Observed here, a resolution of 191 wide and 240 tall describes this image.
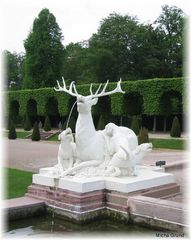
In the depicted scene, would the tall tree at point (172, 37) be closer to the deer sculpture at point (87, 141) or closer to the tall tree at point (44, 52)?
the tall tree at point (44, 52)

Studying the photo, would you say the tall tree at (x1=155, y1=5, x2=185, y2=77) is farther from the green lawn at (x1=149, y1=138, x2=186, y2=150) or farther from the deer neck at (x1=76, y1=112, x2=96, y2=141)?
the deer neck at (x1=76, y1=112, x2=96, y2=141)

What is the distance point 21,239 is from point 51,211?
57.9 inches

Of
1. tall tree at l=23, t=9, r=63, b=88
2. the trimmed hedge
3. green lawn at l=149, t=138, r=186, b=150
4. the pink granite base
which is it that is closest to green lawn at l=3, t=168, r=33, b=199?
the pink granite base

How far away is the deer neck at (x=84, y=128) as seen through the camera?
9.22m

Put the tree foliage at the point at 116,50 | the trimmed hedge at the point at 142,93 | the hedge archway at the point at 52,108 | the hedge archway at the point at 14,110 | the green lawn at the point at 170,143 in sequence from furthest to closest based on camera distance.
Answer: the tree foliage at the point at 116,50
the hedge archway at the point at 14,110
the hedge archway at the point at 52,108
the trimmed hedge at the point at 142,93
the green lawn at the point at 170,143

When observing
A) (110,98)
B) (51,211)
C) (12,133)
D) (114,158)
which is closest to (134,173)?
(114,158)

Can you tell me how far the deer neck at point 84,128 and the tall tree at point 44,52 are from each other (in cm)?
4148

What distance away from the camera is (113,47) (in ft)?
162

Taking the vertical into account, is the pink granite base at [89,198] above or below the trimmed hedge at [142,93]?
below

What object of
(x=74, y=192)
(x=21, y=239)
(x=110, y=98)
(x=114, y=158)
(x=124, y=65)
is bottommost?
(x=21, y=239)

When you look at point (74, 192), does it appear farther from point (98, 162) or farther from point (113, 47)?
point (113, 47)

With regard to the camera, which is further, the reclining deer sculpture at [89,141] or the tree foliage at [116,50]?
the tree foliage at [116,50]

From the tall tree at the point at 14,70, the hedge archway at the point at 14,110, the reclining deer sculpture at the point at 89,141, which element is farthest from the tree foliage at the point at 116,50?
the reclining deer sculpture at the point at 89,141

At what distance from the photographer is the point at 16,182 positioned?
11484 millimetres
